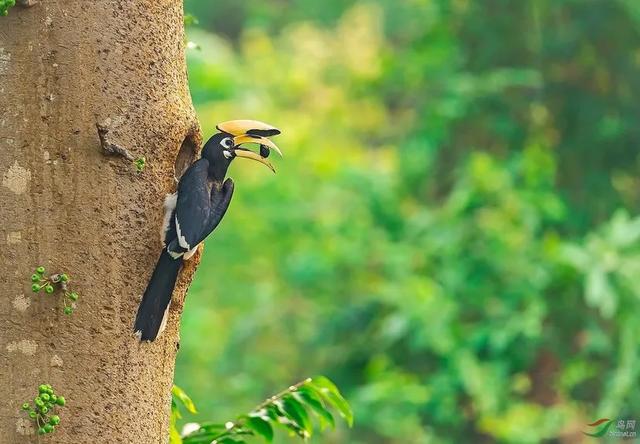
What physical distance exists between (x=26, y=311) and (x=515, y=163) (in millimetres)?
5767

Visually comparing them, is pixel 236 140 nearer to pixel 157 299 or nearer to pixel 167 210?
pixel 167 210

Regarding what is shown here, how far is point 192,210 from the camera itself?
2428mm

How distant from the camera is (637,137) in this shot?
8.16 m

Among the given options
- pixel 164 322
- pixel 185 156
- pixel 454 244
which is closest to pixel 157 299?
pixel 164 322

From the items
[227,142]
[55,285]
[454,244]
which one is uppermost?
[454,244]

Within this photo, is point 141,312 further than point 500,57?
No

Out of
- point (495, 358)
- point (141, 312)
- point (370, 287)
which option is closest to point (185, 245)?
point (141, 312)

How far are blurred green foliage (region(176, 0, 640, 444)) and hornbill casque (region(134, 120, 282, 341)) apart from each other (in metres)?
4.39

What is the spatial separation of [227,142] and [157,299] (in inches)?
17.9

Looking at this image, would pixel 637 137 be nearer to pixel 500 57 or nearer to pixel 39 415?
pixel 500 57

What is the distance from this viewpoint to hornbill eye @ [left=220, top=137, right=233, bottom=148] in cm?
262

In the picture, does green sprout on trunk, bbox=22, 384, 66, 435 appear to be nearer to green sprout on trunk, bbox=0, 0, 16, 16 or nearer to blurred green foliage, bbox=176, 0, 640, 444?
green sprout on trunk, bbox=0, 0, 16, 16

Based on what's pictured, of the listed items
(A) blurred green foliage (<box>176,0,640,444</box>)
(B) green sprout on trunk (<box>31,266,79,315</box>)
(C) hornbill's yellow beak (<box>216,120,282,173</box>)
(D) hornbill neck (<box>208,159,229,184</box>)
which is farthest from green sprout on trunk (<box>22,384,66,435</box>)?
(A) blurred green foliage (<box>176,0,640,444</box>)

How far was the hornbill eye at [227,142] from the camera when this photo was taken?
8.61ft
